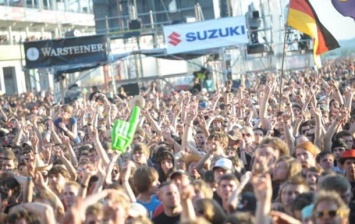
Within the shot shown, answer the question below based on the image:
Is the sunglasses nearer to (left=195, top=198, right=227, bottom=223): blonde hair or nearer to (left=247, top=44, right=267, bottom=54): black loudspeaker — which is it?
(left=195, top=198, right=227, bottom=223): blonde hair

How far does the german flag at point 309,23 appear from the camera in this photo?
675 inches

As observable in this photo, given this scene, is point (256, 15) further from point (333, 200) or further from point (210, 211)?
point (333, 200)

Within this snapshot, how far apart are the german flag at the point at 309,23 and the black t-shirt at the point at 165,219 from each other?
9393 mm

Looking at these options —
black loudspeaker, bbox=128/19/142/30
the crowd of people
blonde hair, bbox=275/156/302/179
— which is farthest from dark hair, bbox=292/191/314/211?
black loudspeaker, bbox=128/19/142/30

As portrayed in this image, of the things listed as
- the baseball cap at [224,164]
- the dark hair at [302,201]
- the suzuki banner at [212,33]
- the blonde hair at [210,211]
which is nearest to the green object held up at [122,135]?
the baseball cap at [224,164]

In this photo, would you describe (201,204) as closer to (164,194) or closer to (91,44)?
(164,194)

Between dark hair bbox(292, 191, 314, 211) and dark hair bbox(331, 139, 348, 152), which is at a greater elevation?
dark hair bbox(331, 139, 348, 152)

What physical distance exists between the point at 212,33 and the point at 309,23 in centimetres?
1084

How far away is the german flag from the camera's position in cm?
1716

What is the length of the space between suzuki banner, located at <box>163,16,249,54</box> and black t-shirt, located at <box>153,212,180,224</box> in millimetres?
19915

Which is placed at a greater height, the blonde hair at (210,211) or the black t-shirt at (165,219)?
the blonde hair at (210,211)

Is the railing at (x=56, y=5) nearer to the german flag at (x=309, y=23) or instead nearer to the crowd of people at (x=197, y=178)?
the german flag at (x=309, y=23)

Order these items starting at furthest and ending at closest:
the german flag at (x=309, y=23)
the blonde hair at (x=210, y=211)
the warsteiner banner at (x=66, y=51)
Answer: the warsteiner banner at (x=66, y=51)
the german flag at (x=309, y=23)
the blonde hair at (x=210, y=211)

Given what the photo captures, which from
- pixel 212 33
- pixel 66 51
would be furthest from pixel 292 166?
pixel 66 51
